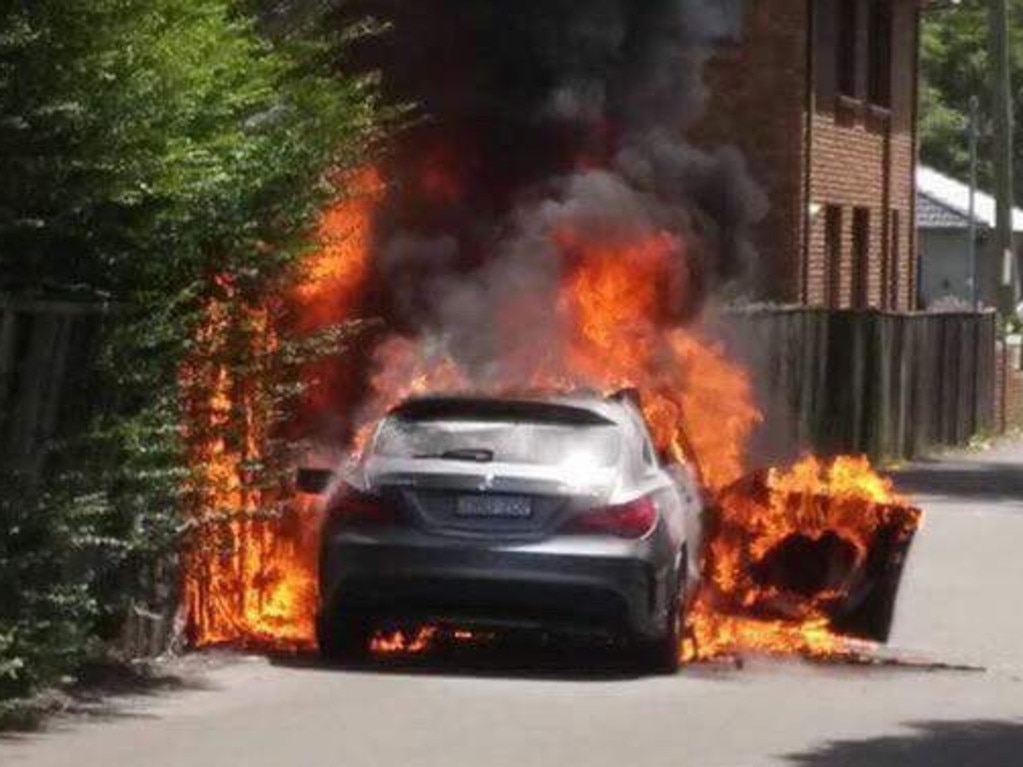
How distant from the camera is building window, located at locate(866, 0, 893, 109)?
4253 cm

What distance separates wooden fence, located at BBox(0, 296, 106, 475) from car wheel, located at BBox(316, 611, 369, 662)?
242 centimetres

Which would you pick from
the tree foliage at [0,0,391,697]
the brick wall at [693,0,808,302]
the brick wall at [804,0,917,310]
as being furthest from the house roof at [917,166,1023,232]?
the tree foliage at [0,0,391,697]

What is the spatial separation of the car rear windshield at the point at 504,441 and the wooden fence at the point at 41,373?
236 cm

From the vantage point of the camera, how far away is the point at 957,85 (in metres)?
102

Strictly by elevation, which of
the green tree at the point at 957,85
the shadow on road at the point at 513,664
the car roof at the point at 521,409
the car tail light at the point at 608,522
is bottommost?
the shadow on road at the point at 513,664

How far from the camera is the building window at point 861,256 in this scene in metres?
41.9

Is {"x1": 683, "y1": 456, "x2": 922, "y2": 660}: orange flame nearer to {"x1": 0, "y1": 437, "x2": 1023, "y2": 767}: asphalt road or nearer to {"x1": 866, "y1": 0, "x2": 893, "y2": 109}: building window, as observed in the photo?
{"x1": 0, "y1": 437, "x2": 1023, "y2": 767}: asphalt road

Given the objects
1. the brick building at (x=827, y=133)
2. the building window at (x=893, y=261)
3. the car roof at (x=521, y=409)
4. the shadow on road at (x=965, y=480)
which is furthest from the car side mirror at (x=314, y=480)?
the building window at (x=893, y=261)

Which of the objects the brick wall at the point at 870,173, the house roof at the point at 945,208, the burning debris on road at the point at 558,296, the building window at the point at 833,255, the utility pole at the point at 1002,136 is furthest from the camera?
the house roof at the point at 945,208

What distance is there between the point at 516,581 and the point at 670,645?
3.12 feet

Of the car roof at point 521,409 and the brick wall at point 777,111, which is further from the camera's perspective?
the brick wall at point 777,111

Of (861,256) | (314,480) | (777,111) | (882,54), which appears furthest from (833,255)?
(314,480)

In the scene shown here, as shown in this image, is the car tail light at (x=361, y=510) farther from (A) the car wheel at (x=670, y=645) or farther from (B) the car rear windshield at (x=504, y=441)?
(A) the car wheel at (x=670, y=645)

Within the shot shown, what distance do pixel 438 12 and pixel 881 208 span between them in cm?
2036
